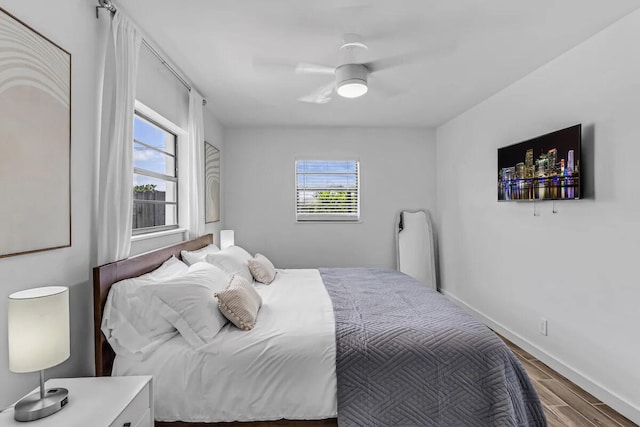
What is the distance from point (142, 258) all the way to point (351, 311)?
141 cm

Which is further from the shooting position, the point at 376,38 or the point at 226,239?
the point at 226,239

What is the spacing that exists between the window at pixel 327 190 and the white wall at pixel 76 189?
3431 mm

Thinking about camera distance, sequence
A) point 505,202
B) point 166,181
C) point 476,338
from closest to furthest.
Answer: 1. point 476,338
2. point 166,181
3. point 505,202

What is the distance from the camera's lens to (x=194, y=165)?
342 cm

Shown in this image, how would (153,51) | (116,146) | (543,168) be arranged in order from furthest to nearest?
(543,168)
(153,51)
(116,146)

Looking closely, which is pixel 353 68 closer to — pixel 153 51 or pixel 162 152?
pixel 153 51

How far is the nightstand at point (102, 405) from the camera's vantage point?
4.02ft

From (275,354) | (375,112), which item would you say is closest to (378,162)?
(375,112)

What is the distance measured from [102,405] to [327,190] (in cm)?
417

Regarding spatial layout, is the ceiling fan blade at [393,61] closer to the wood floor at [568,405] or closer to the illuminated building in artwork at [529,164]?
the illuminated building in artwork at [529,164]

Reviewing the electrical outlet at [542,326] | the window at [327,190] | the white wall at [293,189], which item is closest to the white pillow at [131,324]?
the electrical outlet at [542,326]

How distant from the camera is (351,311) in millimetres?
2359

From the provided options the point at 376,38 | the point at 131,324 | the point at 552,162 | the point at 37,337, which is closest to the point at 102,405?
the point at 37,337

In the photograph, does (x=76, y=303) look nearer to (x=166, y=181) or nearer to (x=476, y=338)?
(x=166, y=181)
